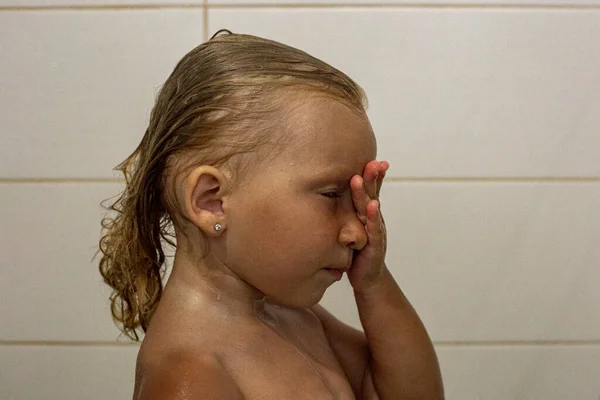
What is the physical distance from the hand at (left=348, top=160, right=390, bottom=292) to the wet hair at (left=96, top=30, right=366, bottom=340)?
65 millimetres

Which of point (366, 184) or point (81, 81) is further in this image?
point (81, 81)

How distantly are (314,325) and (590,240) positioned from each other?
0.54 meters

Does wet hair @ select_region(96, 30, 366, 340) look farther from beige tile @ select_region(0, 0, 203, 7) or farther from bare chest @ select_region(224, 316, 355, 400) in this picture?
beige tile @ select_region(0, 0, 203, 7)

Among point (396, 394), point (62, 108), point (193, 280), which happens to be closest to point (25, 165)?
point (62, 108)

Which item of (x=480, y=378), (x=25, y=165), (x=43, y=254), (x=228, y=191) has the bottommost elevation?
(x=480, y=378)

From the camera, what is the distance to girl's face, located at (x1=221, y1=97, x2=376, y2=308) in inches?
26.6

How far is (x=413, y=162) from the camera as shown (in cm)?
113

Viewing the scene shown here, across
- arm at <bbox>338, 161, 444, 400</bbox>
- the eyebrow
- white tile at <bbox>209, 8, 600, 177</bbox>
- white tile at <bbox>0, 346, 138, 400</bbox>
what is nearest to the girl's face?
the eyebrow

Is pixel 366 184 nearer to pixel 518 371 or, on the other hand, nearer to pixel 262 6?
pixel 262 6

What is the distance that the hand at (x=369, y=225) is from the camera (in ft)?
2.29

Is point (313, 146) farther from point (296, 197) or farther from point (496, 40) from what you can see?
point (496, 40)

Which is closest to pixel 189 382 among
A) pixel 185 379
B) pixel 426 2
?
pixel 185 379

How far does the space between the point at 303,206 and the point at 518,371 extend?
2.23 ft

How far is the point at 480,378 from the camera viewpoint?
3.98 ft
